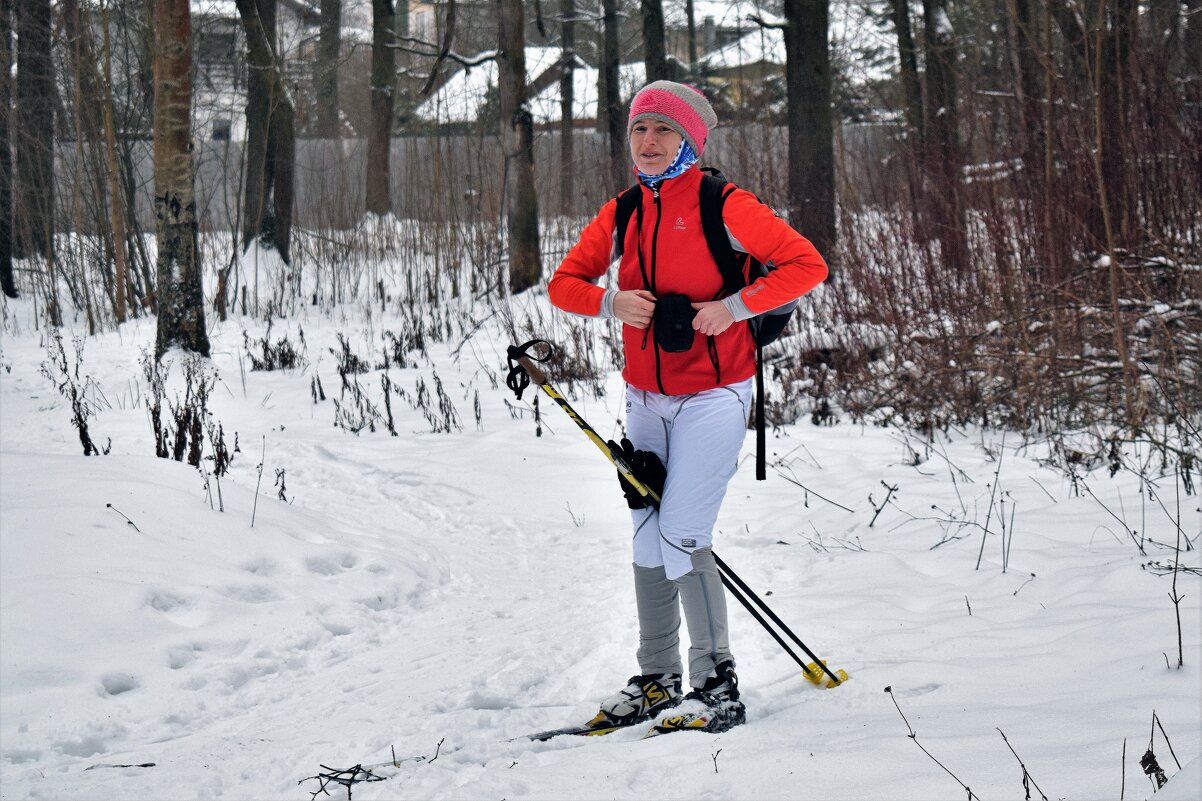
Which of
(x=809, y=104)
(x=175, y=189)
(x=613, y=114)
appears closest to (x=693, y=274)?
(x=175, y=189)

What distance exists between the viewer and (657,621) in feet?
10.4

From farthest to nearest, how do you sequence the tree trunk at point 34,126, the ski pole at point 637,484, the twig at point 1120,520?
the tree trunk at point 34,126, the twig at point 1120,520, the ski pole at point 637,484

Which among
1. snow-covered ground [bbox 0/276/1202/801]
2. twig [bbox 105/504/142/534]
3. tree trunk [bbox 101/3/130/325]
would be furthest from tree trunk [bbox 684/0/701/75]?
twig [bbox 105/504/142/534]

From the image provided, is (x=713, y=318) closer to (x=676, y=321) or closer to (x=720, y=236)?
(x=676, y=321)

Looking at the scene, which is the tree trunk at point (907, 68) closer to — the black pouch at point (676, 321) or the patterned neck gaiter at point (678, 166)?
the patterned neck gaiter at point (678, 166)

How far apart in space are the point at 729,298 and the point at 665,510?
632 millimetres

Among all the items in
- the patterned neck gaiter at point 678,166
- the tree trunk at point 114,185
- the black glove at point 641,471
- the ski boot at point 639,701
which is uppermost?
the tree trunk at point 114,185

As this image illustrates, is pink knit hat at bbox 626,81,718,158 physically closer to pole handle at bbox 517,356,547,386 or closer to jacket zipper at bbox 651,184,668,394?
jacket zipper at bbox 651,184,668,394

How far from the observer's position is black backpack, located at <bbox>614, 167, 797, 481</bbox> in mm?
2904

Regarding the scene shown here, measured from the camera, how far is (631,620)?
4.04m

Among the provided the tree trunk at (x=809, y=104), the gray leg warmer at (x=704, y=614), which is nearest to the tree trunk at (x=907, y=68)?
the tree trunk at (x=809, y=104)

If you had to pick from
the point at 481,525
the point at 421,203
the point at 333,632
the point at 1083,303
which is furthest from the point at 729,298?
the point at 421,203

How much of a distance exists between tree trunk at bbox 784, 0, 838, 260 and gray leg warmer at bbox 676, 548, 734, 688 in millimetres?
7727

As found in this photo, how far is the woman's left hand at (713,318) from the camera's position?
2832 mm
